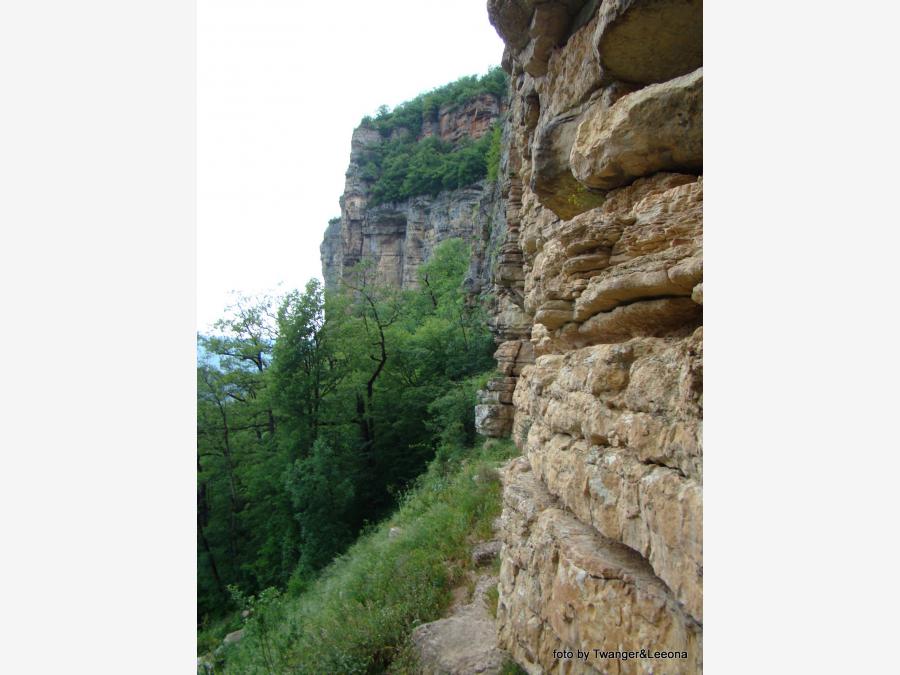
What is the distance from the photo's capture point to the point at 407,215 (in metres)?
50.8

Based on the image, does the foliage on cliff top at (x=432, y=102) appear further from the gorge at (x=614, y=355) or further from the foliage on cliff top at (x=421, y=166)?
the gorge at (x=614, y=355)

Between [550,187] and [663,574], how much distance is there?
3968 mm

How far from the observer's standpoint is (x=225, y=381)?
63.3ft

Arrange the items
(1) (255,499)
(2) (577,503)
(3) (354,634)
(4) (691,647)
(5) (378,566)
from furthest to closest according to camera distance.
Answer: (1) (255,499) → (5) (378,566) → (3) (354,634) → (2) (577,503) → (4) (691,647)

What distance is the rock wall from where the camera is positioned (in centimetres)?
257

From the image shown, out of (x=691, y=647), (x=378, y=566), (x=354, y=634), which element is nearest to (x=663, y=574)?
(x=691, y=647)

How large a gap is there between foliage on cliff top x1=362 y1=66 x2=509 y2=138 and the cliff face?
71cm

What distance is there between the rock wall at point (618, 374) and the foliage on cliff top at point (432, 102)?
49.7m

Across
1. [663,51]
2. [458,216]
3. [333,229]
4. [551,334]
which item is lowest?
[551,334]

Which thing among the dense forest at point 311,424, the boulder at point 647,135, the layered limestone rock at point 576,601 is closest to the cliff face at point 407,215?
the dense forest at point 311,424

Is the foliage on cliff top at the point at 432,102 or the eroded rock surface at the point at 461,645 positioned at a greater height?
the foliage on cliff top at the point at 432,102

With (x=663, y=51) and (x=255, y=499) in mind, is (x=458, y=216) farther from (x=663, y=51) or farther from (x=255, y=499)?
(x=663, y=51)

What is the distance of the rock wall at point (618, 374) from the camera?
8.43 ft

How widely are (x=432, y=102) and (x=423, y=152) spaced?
22.9 ft
